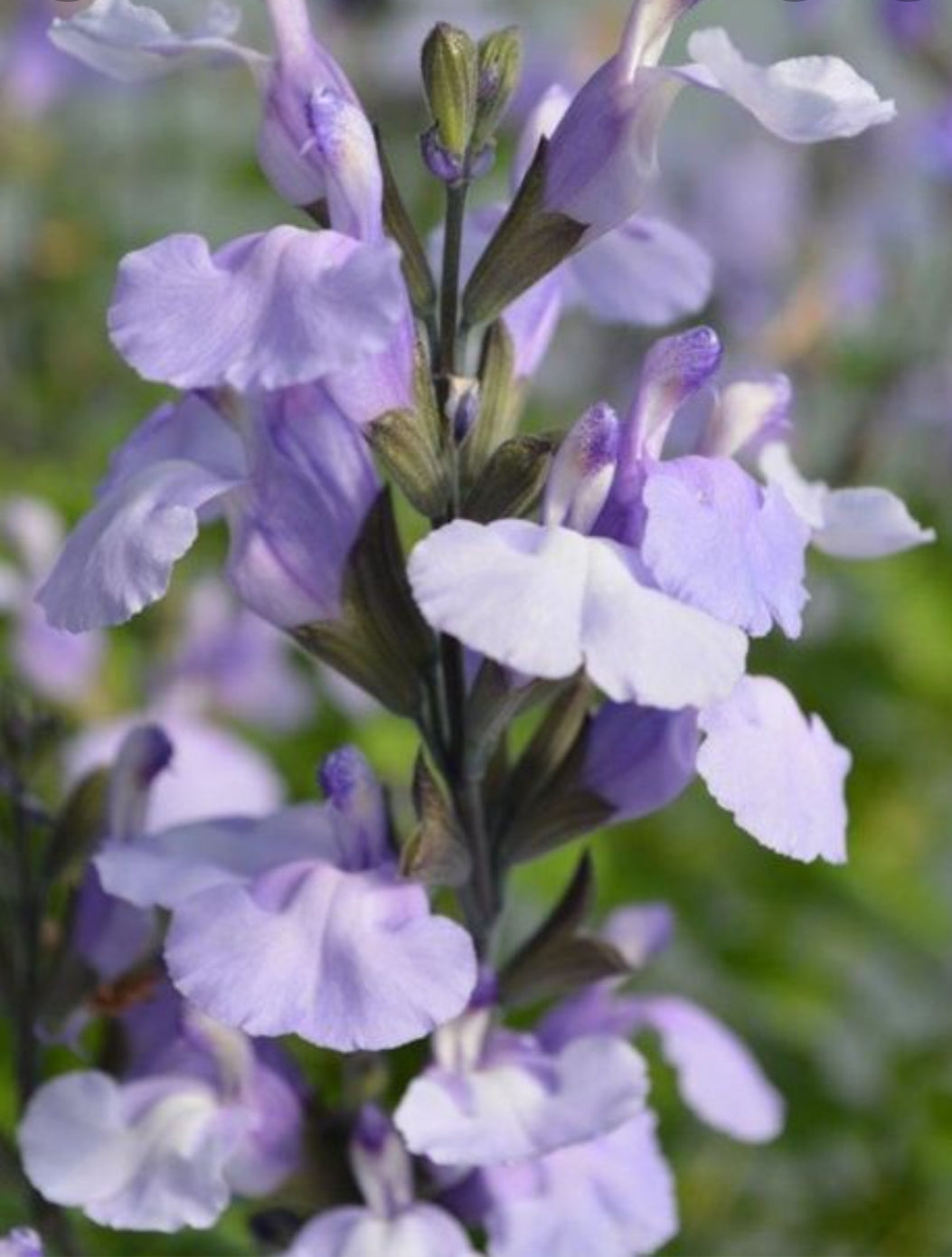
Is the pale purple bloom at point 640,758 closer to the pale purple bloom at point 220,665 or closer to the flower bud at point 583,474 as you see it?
the flower bud at point 583,474

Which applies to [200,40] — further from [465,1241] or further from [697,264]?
[465,1241]

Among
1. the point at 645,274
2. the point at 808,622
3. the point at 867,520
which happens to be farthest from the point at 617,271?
the point at 808,622

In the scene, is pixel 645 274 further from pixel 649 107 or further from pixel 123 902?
pixel 123 902

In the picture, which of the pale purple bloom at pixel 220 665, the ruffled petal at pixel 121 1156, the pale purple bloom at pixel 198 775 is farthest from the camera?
the pale purple bloom at pixel 220 665

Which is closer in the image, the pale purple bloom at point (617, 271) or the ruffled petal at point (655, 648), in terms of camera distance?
the ruffled petal at point (655, 648)

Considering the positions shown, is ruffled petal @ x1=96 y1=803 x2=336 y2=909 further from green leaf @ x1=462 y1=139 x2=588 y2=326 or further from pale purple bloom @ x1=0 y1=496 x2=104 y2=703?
pale purple bloom @ x1=0 y1=496 x2=104 y2=703

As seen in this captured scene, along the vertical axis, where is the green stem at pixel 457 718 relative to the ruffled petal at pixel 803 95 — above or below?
below

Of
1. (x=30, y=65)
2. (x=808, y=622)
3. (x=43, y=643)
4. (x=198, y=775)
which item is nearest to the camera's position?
(x=198, y=775)

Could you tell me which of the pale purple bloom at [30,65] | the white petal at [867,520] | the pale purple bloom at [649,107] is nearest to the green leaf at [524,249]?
the pale purple bloom at [649,107]
